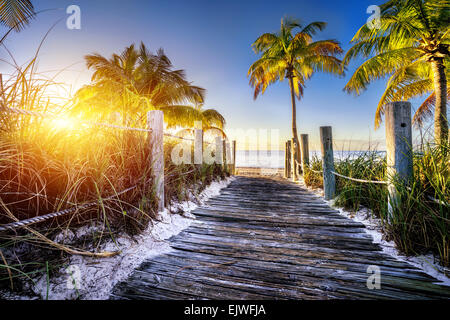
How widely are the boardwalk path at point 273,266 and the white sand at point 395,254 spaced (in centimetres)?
7

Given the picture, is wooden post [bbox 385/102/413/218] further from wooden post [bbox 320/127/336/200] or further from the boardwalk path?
wooden post [bbox 320/127/336/200]

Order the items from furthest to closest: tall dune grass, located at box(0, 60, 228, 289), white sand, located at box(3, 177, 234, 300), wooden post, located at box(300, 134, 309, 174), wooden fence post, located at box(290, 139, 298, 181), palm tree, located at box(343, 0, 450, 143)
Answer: wooden fence post, located at box(290, 139, 298, 181) → wooden post, located at box(300, 134, 309, 174) → palm tree, located at box(343, 0, 450, 143) → tall dune grass, located at box(0, 60, 228, 289) → white sand, located at box(3, 177, 234, 300)

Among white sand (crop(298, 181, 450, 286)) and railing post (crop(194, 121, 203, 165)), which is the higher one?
railing post (crop(194, 121, 203, 165))

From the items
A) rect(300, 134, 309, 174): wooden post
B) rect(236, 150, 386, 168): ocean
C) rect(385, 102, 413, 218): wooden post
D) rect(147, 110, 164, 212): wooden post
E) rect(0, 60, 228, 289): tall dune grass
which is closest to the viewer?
rect(0, 60, 228, 289): tall dune grass

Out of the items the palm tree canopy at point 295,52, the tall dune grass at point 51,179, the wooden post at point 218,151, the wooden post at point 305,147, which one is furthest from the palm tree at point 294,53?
the tall dune grass at point 51,179

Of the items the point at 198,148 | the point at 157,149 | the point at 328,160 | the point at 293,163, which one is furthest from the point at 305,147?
the point at 157,149

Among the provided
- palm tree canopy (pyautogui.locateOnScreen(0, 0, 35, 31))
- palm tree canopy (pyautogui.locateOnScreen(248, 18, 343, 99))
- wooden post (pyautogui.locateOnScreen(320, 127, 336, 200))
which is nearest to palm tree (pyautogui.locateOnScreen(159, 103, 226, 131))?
palm tree canopy (pyautogui.locateOnScreen(248, 18, 343, 99))

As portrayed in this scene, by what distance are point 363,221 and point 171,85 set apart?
11420mm

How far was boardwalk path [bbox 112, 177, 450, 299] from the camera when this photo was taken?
1133mm

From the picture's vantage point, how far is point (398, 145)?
6.03ft

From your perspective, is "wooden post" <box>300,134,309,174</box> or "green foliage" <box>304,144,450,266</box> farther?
"wooden post" <box>300,134,309,174</box>

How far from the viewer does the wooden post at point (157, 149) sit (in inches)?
87.4

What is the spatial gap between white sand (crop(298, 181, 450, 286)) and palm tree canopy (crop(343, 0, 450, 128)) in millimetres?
2663
